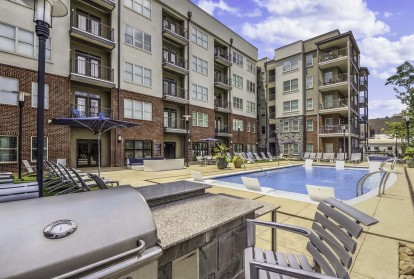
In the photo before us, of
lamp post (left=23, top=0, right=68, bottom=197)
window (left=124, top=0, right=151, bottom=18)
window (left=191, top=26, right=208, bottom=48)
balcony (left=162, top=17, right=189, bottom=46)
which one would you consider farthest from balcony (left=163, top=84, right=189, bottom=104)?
lamp post (left=23, top=0, right=68, bottom=197)

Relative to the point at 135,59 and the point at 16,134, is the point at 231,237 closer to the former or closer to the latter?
the point at 16,134

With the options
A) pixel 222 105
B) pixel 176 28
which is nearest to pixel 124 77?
pixel 176 28

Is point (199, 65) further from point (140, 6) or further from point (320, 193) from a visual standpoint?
point (320, 193)

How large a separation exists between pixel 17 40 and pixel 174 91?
14.0m

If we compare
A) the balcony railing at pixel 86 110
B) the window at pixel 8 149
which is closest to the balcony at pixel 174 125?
the balcony railing at pixel 86 110

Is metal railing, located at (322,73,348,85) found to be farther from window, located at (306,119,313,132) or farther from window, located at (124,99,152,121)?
window, located at (124,99,152,121)

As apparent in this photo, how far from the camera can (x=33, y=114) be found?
16188 mm

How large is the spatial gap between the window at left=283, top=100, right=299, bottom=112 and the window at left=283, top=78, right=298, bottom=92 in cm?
200

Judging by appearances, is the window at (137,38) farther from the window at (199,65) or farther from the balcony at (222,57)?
the balcony at (222,57)

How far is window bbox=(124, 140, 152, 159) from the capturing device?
2116cm

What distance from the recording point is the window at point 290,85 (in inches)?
1344

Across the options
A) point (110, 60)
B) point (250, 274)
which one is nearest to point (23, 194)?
point (250, 274)

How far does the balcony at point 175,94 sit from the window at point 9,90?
12.0 metres

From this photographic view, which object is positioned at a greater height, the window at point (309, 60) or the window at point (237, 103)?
the window at point (309, 60)
